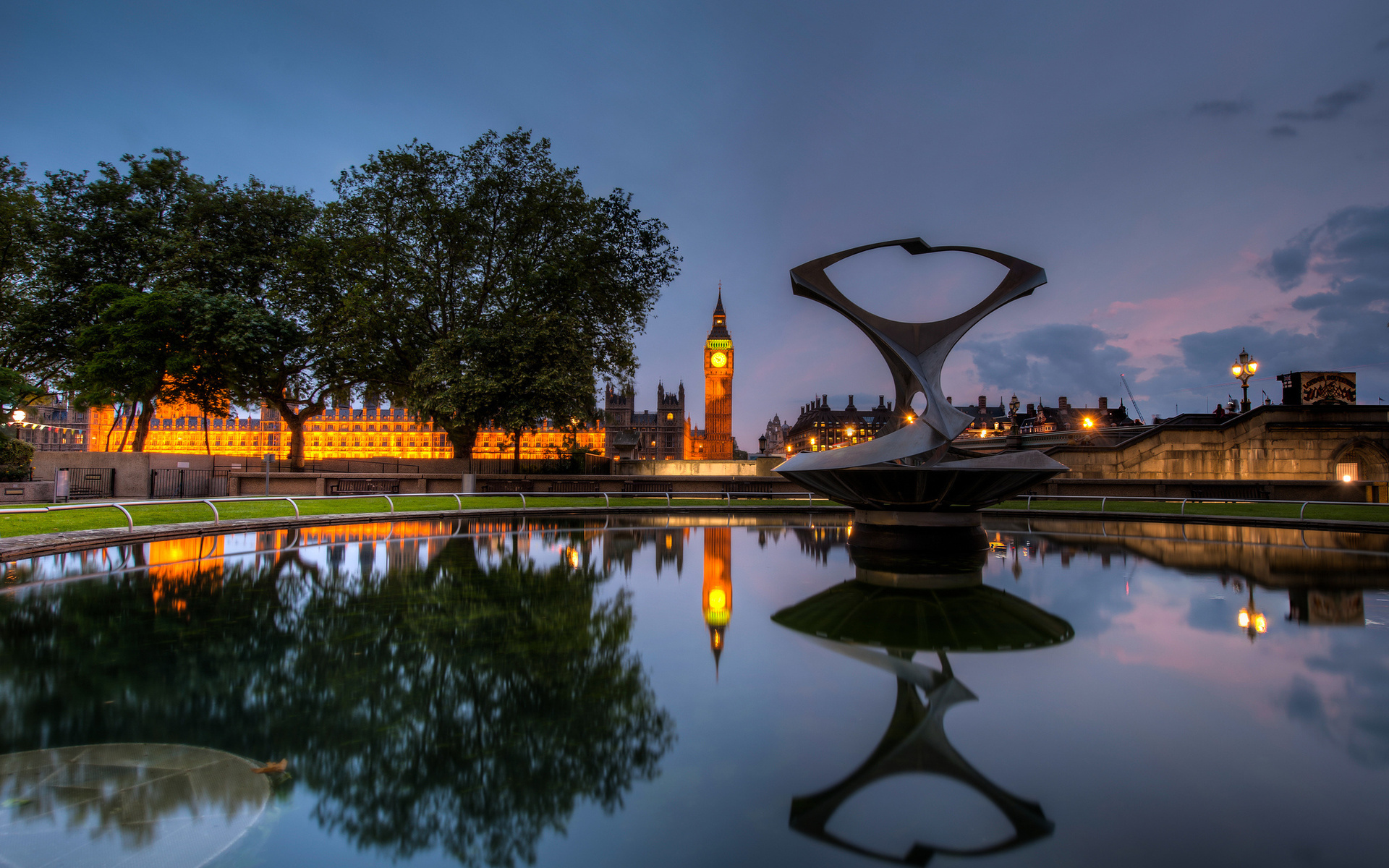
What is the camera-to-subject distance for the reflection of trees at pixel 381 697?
318 cm

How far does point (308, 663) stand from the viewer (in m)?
5.21

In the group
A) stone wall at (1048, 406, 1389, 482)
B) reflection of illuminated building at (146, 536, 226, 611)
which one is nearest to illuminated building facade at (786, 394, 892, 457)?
stone wall at (1048, 406, 1389, 482)

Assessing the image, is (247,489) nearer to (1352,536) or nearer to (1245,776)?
(1245,776)

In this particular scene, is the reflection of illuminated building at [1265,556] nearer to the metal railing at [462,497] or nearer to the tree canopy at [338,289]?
the metal railing at [462,497]

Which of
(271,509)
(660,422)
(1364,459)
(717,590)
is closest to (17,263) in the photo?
(271,509)

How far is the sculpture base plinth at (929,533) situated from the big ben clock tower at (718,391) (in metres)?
109

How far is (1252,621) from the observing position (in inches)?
275

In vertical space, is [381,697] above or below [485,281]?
below

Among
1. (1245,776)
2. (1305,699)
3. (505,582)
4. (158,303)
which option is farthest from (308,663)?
(158,303)

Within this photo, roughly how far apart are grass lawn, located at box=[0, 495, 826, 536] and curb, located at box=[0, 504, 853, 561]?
34 centimetres

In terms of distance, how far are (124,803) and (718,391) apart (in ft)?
421

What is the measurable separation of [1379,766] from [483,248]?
2996 cm

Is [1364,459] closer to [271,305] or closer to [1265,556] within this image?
[1265,556]

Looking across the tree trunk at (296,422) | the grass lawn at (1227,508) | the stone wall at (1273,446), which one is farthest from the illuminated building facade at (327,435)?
the grass lawn at (1227,508)
